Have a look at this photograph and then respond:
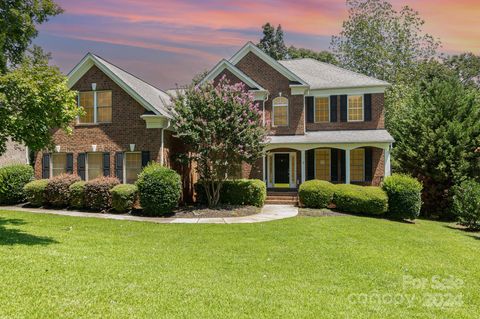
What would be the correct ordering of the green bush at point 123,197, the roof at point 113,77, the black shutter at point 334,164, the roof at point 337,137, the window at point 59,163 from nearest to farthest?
1. the green bush at point 123,197
2. the roof at point 113,77
3. the window at point 59,163
4. the roof at point 337,137
5. the black shutter at point 334,164

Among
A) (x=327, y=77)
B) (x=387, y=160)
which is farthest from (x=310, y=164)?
(x=327, y=77)

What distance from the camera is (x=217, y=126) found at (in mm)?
16734

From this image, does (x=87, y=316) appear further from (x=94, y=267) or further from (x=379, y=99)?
(x=379, y=99)

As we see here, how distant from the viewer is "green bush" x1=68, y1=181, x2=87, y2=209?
16562 millimetres

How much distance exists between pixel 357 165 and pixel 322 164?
84.8 inches

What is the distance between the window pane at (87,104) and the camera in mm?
19219

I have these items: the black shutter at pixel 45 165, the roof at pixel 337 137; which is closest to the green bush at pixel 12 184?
the black shutter at pixel 45 165

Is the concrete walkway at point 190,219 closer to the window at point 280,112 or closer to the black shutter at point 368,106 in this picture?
the window at point 280,112

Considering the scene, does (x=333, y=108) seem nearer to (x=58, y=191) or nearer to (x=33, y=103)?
(x=58, y=191)

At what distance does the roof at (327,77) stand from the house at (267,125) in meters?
→ 0.07

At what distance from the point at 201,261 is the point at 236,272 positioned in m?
1.21

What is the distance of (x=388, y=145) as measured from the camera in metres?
21.2

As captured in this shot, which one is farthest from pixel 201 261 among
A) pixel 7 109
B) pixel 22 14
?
pixel 22 14

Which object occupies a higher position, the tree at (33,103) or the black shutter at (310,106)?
the black shutter at (310,106)
